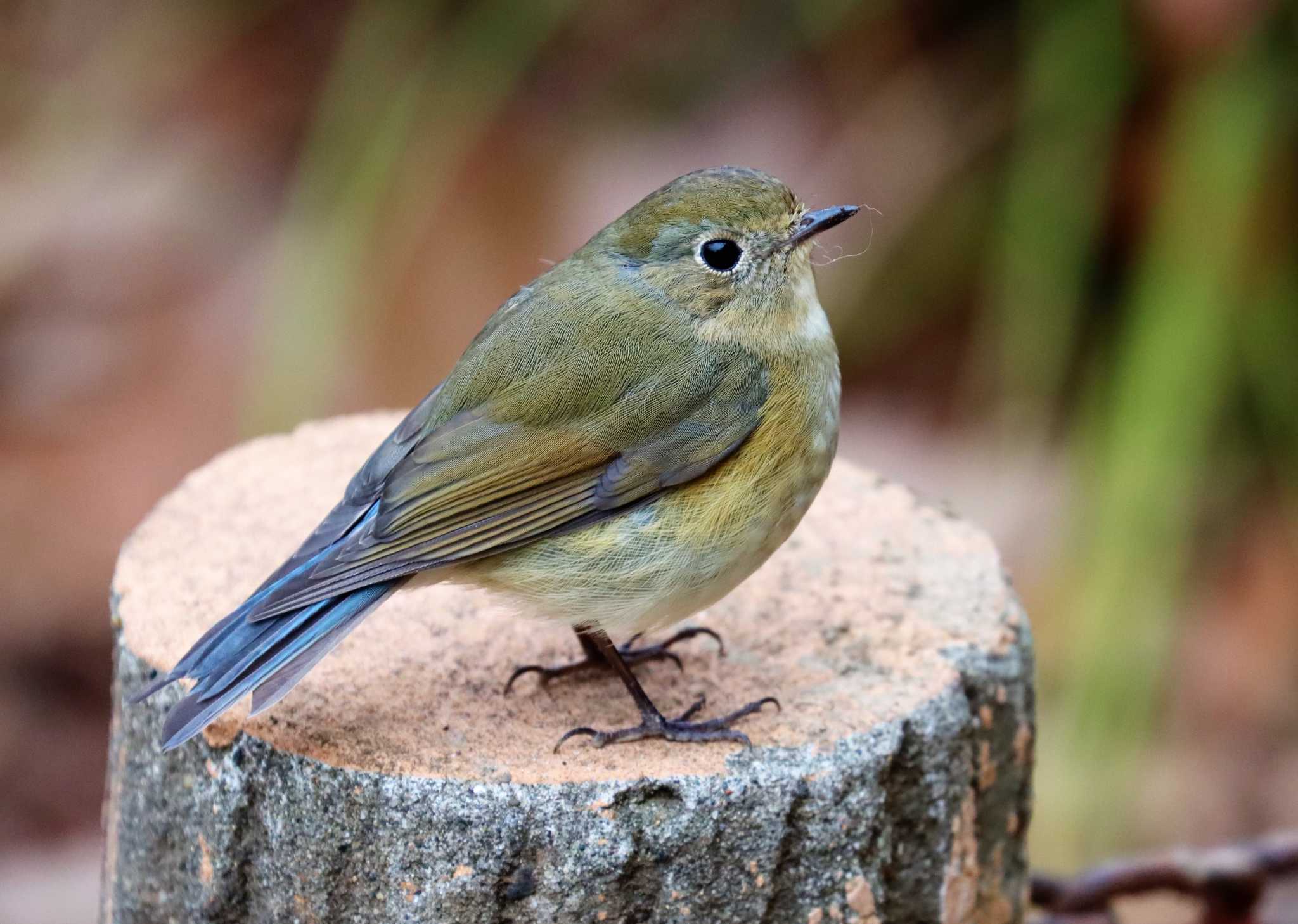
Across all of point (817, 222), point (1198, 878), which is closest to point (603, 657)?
point (817, 222)

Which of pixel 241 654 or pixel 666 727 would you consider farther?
pixel 666 727

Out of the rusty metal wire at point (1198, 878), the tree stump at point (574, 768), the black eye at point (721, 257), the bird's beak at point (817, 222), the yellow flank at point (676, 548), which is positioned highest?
the bird's beak at point (817, 222)

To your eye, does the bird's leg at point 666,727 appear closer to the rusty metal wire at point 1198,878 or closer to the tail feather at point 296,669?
the tail feather at point 296,669

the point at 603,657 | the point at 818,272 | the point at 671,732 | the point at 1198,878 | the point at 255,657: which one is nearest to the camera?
the point at 255,657

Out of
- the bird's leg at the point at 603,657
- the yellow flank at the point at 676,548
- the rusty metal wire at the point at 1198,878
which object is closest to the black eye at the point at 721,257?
the yellow flank at the point at 676,548

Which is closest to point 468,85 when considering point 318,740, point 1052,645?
point 1052,645

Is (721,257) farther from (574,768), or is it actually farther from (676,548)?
(574,768)
